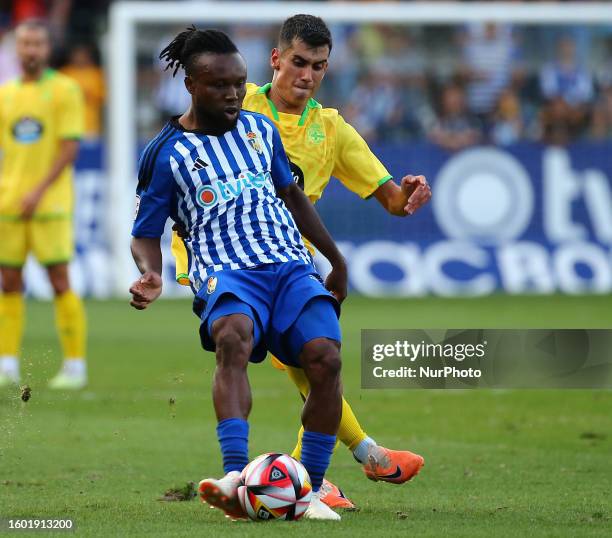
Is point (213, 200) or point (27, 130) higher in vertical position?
point (27, 130)

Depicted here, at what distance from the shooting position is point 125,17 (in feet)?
64.4

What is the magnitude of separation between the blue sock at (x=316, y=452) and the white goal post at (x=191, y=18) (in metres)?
13.0

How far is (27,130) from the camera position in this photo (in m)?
11.5

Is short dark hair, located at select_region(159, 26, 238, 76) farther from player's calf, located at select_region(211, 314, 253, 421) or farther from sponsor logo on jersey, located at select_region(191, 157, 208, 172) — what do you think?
player's calf, located at select_region(211, 314, 253, 421)

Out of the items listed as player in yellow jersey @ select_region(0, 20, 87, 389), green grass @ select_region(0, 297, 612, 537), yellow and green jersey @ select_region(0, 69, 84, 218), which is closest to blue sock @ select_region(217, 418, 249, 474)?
green grass @ select_region(0, 297, 612, 537)

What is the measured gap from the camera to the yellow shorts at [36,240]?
10977mm

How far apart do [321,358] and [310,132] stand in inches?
54.3

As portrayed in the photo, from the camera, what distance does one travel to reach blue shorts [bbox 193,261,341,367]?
17.9ft

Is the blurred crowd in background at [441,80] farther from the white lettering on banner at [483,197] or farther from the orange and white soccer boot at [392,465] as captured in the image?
the orange and white soccer boot at [392,465]

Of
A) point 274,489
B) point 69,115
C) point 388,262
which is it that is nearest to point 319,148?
point 274,489

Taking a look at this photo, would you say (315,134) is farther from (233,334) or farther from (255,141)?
(233,334)

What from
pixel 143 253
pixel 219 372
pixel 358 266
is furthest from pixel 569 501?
pixel 358 266

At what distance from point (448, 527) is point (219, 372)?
1.01m

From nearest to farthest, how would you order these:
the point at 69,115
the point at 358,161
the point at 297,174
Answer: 1. the point at 297,174
2. the point at 358,161
3. the point at 69,115
